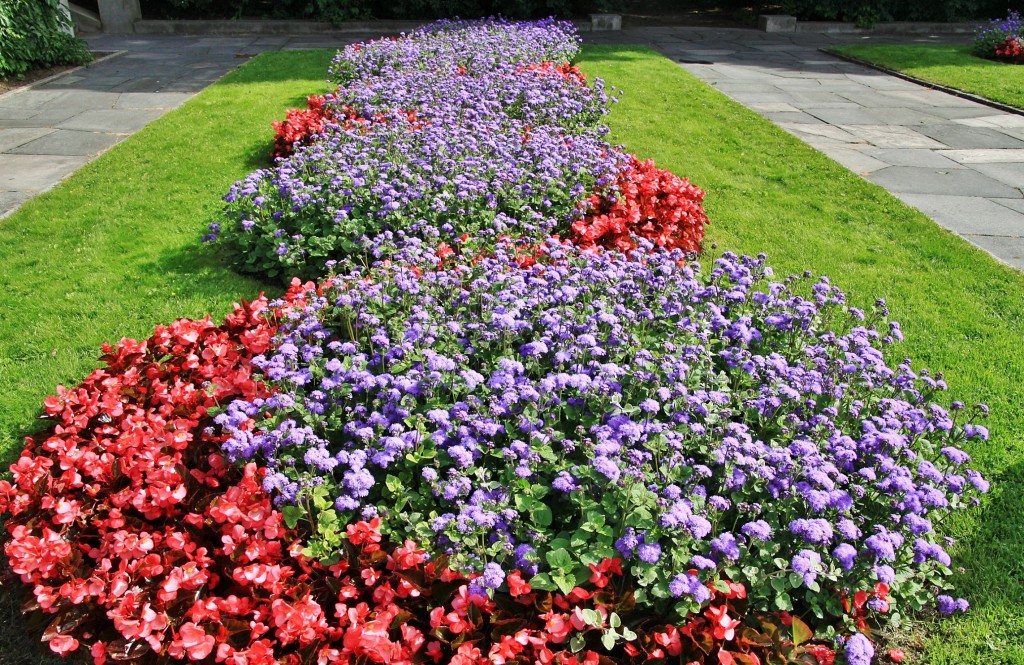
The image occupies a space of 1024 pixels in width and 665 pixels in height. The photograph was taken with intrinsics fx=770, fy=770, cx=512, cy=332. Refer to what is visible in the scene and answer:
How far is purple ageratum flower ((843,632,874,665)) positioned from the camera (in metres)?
2.38

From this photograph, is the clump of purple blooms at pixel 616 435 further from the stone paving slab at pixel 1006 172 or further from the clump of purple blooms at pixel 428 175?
the stone paving slab at pixel 1006 172

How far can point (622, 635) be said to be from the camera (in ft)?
8.08

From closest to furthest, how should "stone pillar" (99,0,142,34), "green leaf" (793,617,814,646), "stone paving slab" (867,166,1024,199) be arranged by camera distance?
1. "green leaf" (793,617,814,646)
2. "stone paving slab" (867,166,1024,199)
3. "stone pillar" (99,0,142,34)

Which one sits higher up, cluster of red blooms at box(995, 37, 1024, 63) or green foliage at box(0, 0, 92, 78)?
green foliage at box(0, 0, 92, 78)

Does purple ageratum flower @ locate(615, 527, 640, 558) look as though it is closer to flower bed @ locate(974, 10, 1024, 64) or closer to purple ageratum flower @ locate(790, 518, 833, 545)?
purple ageratum flower @ locate(790, 518, 833, 545)

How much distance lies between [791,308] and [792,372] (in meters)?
0.72

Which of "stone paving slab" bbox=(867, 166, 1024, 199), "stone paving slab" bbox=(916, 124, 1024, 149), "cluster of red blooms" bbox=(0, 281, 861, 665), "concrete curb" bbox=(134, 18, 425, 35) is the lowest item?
"cluster of red blooms" bbox=(0, 281, 861, 665)

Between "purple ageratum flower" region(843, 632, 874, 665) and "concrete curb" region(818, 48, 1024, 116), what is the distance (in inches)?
388

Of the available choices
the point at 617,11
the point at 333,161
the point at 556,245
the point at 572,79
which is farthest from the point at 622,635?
the point at 617,11

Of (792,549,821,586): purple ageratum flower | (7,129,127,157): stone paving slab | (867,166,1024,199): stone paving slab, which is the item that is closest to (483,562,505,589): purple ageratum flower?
(792,549,821,586): purple ageratum flower

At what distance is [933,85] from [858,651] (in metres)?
11.3

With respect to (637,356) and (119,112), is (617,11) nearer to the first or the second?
(119,112)

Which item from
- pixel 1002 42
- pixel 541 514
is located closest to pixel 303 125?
pixel 541 514

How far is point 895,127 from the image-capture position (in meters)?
9.20
